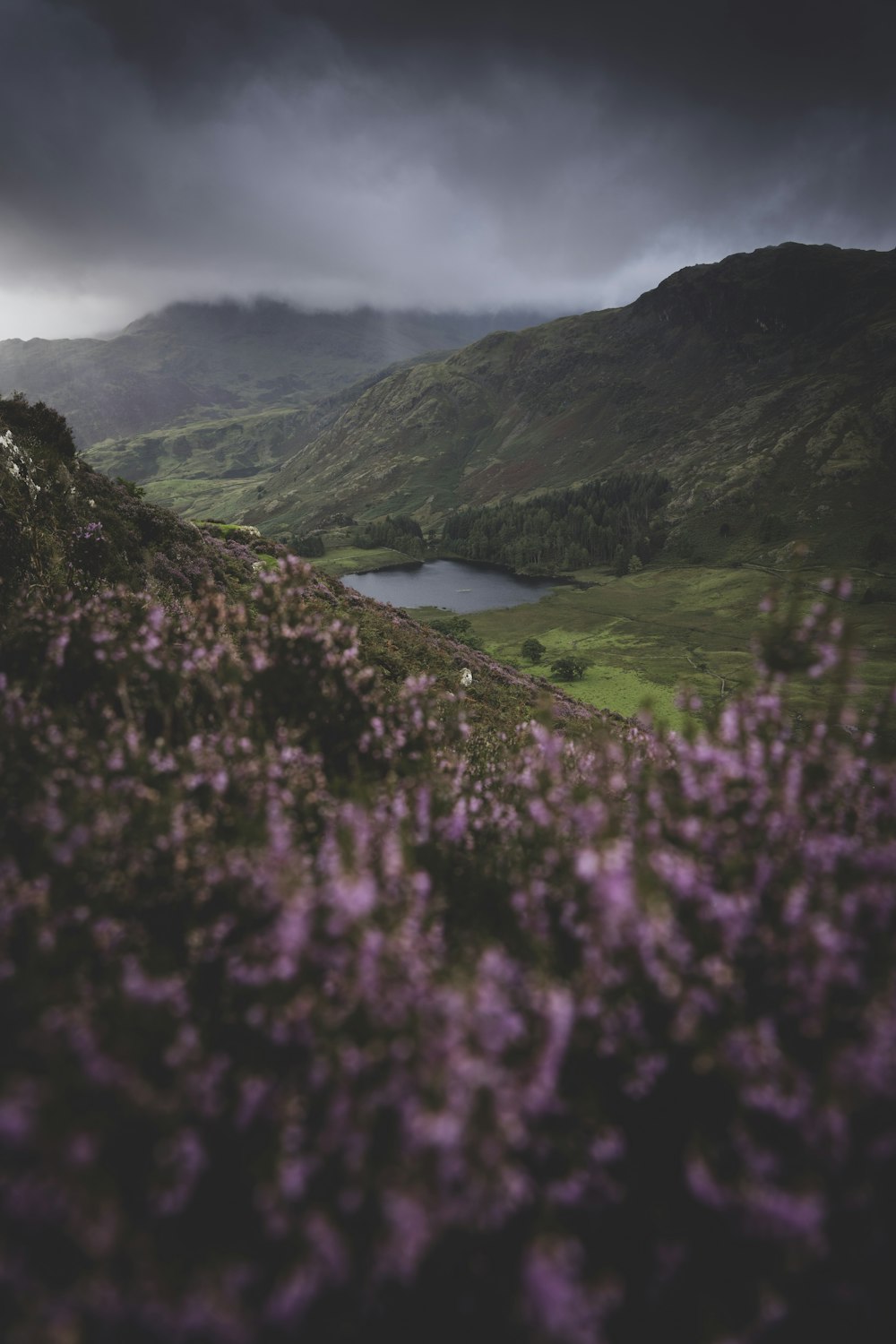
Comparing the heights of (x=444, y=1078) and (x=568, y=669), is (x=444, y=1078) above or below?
above

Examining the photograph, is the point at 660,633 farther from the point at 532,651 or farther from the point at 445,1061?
the point at 445,1061

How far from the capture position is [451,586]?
15862cm

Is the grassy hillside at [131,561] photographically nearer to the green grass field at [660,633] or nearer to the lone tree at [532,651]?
the green grass field at [660,633]

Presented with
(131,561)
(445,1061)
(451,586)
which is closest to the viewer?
(445,1061)

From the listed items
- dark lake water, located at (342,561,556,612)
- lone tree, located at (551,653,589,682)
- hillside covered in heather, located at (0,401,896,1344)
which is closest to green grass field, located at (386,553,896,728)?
lone tree, located at (551,653,589,682)

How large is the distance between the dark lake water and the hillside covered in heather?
11863cm

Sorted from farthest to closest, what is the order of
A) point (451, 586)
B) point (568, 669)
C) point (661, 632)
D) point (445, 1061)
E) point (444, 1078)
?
point (451, 586) → point (661, 632) → point (568, 669) → point (445, 1061) → point (444, 1078)

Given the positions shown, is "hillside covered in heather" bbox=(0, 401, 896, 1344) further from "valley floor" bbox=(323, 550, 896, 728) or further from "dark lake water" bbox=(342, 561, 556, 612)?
"dark lake water" bbox=(342, 561, 556, 612)

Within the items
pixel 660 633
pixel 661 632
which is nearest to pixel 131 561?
pixel 660 633

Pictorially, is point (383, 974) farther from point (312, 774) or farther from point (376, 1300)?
point (312, 774)

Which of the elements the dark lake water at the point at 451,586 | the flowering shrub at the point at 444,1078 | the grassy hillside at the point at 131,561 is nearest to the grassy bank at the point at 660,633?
the dark lake water at the point at 451,586

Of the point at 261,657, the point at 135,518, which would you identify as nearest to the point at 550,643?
the point at 135,518

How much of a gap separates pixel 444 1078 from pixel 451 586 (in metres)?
158

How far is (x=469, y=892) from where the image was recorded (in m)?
5.42
